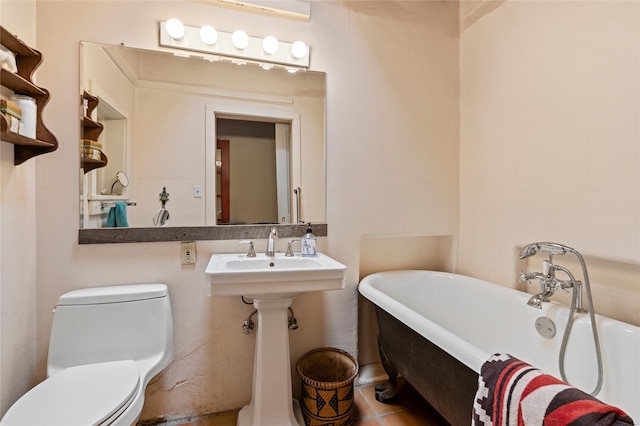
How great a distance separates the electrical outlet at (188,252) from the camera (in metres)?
1.55

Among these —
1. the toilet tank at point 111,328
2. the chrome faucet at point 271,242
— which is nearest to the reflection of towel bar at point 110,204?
the toilet tank at point 111,328

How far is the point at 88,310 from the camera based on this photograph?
4.36ft

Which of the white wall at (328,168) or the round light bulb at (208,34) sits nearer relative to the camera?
the white wall at (328,168)

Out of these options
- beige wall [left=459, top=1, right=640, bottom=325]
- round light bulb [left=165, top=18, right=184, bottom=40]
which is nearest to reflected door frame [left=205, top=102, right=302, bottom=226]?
round light bulb [left=165, top=18, right=184, bottom=40]

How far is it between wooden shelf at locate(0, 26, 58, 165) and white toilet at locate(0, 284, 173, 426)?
64cm

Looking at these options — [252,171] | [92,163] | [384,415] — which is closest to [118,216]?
A: [92,163]

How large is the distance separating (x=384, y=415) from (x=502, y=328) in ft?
2.54

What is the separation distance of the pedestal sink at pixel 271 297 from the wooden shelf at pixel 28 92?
0.85 meters

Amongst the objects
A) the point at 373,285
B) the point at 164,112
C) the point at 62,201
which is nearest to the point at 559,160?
the point at 373,285

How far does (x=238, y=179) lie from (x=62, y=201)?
0.81 metres

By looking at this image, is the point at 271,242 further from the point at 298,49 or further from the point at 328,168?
the point at 298,49

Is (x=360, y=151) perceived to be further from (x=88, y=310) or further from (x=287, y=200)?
(x=88, y=310)

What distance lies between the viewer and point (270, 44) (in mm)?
1649

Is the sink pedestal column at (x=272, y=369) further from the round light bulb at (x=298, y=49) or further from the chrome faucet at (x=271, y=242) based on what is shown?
the round light bulb at (x=298, y=49)
